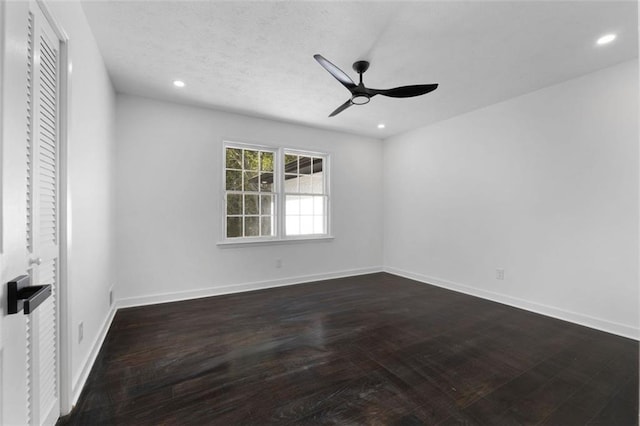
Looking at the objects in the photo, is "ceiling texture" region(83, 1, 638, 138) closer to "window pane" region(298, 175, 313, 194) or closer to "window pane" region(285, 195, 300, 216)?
"window pane" region(298, 175, 313, 194)

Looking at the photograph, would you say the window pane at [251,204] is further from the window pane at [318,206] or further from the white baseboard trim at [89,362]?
the white baseboard trim at [89,362]

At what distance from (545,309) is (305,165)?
157 inches

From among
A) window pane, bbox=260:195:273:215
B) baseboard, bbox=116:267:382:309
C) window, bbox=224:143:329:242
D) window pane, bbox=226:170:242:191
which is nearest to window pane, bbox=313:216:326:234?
window, bbox=224:143:329:242

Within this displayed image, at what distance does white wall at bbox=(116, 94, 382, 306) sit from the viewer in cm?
350

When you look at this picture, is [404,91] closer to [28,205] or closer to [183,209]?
[28,205]

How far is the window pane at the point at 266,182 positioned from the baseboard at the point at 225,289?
1.51 metres

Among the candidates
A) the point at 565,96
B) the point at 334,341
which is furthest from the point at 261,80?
the point at 565,96

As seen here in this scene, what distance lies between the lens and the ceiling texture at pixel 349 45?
208 cm

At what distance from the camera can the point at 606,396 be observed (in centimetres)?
185

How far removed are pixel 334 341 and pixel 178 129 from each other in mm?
3392

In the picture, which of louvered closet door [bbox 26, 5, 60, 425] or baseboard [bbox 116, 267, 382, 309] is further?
baseboard [bbox 116, 267, 382, 309]

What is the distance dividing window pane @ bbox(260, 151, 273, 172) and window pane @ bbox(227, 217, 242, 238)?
93 centimetres

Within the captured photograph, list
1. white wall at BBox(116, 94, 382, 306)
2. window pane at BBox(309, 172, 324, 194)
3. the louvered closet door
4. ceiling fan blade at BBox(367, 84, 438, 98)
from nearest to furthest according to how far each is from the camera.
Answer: the louvered closet door → ceiling fan blade at BBox(367, 84, 438, 98) → white wall at BBox(116, 94, 382, 306) → window pane at BBox(309, 172, 324, 194)

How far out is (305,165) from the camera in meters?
4.97
